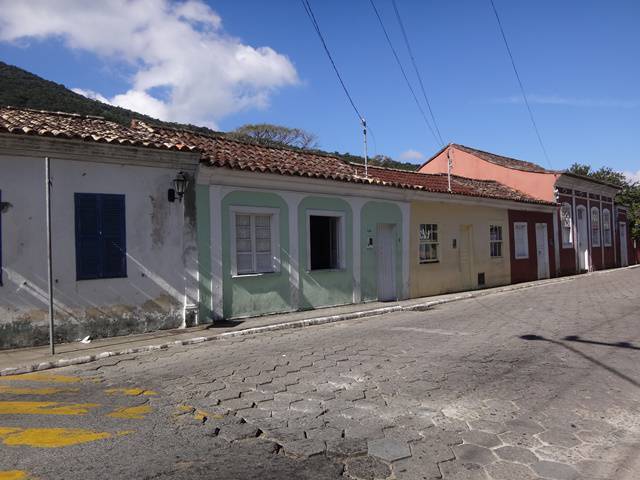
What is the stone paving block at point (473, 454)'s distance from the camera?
12.0 ft

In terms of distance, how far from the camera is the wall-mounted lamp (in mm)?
10000

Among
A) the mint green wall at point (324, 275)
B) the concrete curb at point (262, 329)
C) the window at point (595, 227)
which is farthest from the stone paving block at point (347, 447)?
the window at point (595, 227)

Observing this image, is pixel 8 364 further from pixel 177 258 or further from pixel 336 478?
pixel 336 478

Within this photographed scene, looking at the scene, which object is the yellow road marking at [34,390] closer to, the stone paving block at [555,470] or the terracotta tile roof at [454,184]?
the stone paving block at [555,470]

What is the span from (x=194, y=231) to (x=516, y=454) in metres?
7.91

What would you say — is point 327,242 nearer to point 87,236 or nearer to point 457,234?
point 457,234

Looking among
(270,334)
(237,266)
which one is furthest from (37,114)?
(270,334)

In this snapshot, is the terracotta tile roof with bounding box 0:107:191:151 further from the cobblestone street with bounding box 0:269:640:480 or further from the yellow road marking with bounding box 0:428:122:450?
the yellow road marking with bounding box 0:428:122:450

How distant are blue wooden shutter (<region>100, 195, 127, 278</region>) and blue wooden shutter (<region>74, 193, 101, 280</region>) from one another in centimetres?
10

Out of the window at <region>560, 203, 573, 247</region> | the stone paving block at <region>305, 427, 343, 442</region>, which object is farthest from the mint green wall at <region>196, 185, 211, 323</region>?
the window at <region>560, 203, 573, 247</region>

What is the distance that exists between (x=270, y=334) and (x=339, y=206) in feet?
15.2

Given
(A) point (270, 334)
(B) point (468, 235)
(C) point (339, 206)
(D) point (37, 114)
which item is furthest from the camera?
(B) point (468, 235)

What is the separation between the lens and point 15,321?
836 centimetres

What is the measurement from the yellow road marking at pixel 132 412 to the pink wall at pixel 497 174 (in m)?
22.1
